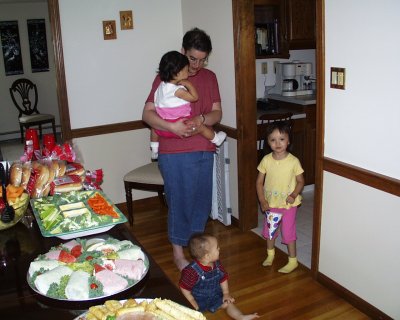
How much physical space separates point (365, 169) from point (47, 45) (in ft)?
21.4

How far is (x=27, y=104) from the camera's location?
743 cm

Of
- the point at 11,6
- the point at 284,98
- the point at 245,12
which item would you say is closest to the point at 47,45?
the point at 11,6

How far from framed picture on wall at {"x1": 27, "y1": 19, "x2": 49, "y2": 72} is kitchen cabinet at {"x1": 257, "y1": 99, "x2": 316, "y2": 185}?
4.67m

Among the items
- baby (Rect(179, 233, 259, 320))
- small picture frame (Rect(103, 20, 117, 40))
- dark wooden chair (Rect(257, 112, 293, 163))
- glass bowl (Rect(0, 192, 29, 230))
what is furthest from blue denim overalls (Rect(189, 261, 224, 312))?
small picture frame (Rect(103, 20, 117, 40))

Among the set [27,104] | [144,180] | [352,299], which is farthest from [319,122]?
[27,104]

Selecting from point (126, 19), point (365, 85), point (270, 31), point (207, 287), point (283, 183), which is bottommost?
point (207, 287)

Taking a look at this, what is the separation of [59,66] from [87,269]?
111 inches

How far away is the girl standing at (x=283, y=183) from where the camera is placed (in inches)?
115

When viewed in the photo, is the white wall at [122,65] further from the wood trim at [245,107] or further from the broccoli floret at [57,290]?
the broccoli floret at [57,290]

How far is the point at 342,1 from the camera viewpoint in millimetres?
2363

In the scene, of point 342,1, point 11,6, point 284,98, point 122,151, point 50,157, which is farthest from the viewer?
point 11,6

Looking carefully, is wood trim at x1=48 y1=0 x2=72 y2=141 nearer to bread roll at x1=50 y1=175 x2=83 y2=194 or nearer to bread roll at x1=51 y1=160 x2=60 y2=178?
bread roll at x1=51 y1=160 x2=60 y2=178

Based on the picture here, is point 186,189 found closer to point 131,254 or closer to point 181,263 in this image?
point 181,263

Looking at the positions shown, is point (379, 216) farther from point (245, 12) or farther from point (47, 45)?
point (47, 45)
